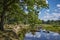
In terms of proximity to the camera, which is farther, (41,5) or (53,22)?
(53,22)

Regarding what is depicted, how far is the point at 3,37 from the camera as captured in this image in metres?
16.5

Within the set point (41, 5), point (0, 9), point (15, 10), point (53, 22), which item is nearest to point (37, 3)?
point (41, 5)

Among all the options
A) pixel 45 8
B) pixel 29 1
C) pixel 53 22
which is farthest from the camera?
pixel 53 22

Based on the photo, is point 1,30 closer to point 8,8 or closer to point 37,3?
point 8,8

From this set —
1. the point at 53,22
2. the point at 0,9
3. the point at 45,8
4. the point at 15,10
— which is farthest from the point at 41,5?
the point at 53,22

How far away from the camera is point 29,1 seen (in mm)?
18250

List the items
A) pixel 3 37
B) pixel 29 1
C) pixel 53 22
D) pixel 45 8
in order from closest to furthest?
pixel 3 37 < pixel 29 1 < pixel 45 8 < pixel 53 22

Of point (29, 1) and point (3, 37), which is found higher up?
point (29, 1)

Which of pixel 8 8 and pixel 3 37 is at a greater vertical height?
pixel 8 8

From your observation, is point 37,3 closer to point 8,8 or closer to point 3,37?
point 8,8

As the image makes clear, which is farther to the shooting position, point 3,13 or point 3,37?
point 3,13

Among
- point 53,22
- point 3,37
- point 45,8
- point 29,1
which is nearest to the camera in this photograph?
point 3,37

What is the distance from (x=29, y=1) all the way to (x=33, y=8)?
0.70 meters

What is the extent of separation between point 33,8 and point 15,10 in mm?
1753
